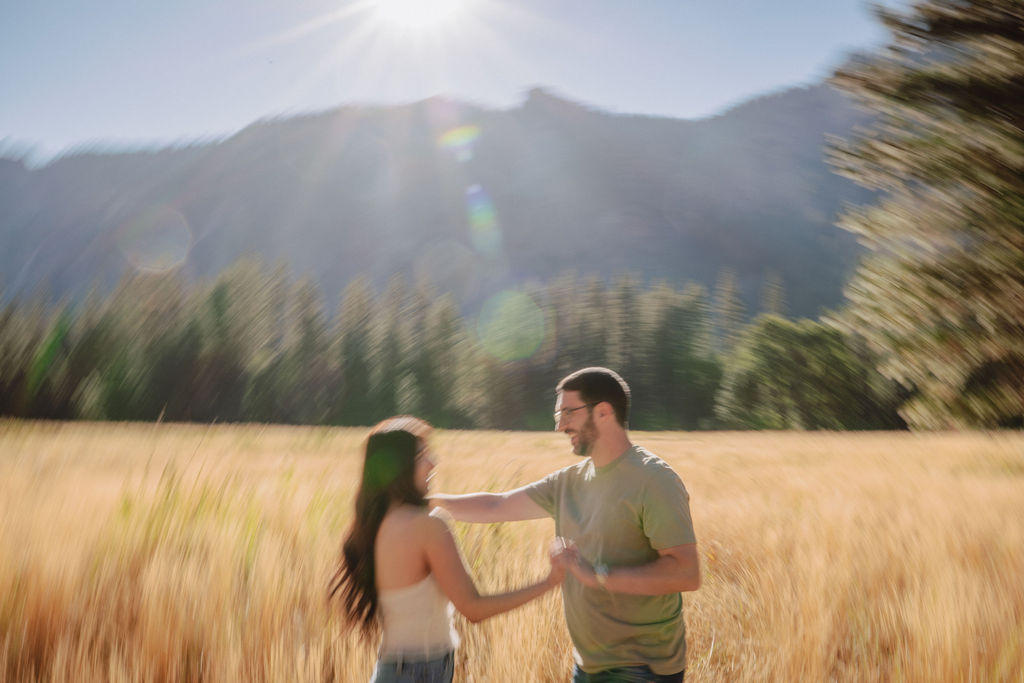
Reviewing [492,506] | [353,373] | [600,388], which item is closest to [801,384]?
[353,373]

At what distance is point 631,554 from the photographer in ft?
8.41

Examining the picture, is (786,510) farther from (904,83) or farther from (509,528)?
(904,83)

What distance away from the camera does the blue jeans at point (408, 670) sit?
2.29 metres

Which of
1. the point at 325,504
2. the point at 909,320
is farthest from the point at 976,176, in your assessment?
the point at 325,504

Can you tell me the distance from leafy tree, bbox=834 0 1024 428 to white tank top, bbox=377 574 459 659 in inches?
188

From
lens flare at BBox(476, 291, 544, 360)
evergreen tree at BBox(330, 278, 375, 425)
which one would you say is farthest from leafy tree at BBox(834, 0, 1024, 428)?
lens flare at BBox(476, 291, 544, 360)

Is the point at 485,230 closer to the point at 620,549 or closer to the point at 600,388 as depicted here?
the point at 600,388

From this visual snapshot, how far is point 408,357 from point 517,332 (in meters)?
12.3

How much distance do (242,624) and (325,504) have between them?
1360 millimetres

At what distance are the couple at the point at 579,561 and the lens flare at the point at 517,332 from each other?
63.3m

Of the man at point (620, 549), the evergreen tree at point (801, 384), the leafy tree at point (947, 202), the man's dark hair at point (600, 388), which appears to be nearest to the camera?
the man at point (620, 549)

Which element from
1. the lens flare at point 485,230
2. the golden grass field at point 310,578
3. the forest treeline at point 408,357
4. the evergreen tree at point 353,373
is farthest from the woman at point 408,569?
the lens flare at point 485,230

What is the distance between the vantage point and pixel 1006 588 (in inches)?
191

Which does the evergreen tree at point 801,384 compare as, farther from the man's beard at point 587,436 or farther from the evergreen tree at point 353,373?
the man's beard at point 587,436
